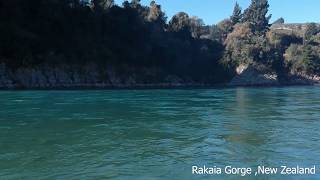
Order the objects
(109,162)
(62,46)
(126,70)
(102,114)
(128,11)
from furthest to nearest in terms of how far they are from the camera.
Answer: (128,11)
(126,70)
(62,46)
(102,114)
(109,162)

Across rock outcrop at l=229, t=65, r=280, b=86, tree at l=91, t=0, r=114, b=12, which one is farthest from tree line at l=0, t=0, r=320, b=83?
rock outcrop at l=229, t=65, r=280, b=86

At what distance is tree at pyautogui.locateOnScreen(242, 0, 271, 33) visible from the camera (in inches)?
5977

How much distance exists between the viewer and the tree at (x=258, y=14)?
152 metres

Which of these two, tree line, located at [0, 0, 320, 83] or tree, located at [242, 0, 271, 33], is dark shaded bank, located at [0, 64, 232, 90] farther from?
tree, located at [242, 0, 271, 33]

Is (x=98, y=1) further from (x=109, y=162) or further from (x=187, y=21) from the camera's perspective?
(x=109, y=162)

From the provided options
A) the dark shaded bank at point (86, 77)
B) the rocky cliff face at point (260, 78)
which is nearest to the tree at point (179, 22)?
the dark shaded bank at point (86, 77)

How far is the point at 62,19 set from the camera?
7362 centimetres

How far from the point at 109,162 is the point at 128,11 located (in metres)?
78.9

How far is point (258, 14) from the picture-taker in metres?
155

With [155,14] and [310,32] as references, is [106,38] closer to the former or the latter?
[155,14]

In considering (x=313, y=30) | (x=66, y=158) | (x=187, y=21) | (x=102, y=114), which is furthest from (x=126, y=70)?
(x=313, y=30)

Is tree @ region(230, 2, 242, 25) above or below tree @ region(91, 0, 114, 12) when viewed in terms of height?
above

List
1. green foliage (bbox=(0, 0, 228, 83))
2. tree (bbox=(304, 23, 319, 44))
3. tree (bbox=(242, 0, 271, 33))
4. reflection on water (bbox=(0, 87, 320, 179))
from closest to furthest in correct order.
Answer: reflection on water (bbox=(0, 87, 320, 179)) < green foliage (bbox=(0, 0, 228, 83)) < tree (bbox=(304, 23, 319, 44)) < tree (bbox=(242, 0, 271, 33))

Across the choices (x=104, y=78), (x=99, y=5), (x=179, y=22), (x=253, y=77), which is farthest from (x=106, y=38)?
(x=253, y=77)
